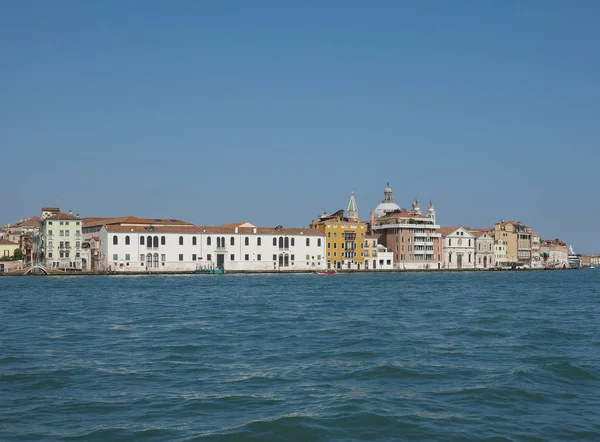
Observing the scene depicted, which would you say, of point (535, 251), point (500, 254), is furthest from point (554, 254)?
point (500, 254)

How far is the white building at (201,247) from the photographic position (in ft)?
206

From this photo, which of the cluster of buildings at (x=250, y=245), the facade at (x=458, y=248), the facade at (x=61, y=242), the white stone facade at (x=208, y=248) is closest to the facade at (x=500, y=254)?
the cluster of buildings at (x=250, y=245)

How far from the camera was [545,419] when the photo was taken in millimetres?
8859

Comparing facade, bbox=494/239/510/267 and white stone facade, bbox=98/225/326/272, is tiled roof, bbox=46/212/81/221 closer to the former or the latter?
white stone facade, bbox=98/225/326/272

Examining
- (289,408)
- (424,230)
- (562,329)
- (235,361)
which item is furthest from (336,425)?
(424,230)

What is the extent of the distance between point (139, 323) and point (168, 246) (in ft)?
151

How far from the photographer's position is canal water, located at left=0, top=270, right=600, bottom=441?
843 cm

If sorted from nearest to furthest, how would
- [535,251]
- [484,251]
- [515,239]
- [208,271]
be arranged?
1. [208,271]
2. [484,251]
3. [515,239]
4. [535,251]

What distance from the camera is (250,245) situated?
2717 inches

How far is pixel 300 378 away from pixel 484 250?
275 ft

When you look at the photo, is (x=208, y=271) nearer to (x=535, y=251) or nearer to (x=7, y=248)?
(x=7, y=248)

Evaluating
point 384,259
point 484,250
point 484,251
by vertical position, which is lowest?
point 384,259

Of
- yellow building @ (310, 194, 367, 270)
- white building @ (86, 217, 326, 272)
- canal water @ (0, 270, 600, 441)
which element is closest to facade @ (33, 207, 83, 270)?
white building @ (86, 217, 326, 272)

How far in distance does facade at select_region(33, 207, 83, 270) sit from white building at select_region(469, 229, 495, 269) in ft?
167
